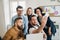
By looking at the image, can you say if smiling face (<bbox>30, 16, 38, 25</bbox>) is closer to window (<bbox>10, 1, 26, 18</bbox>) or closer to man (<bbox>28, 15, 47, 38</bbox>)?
man (<bbox>28, 15, 47, 38</bbox>)

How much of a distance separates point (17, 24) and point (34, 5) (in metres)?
0.27

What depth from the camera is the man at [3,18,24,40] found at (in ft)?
6.55

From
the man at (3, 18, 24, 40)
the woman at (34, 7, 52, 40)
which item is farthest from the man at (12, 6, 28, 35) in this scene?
the woman at (34, 7, 52, 40)

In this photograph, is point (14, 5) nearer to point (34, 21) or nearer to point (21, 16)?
point (21, 16)

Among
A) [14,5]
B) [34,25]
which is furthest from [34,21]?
[14,5]

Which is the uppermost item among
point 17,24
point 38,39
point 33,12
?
point 33,12

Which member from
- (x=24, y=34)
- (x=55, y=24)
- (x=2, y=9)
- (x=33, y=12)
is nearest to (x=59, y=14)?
(x=55, y=24)

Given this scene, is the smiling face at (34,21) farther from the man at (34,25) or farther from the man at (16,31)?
the man at (16,31)

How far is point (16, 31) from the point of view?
200 centimetres

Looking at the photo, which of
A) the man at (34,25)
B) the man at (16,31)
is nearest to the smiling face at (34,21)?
the man at (34,25)

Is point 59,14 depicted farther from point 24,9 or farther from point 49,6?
point 24,9

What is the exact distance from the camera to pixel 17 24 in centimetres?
200

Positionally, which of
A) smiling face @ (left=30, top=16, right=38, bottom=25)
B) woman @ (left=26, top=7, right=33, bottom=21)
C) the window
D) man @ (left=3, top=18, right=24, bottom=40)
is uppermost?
the window

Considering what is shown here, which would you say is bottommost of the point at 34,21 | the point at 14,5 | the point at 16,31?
the point at 16,31
